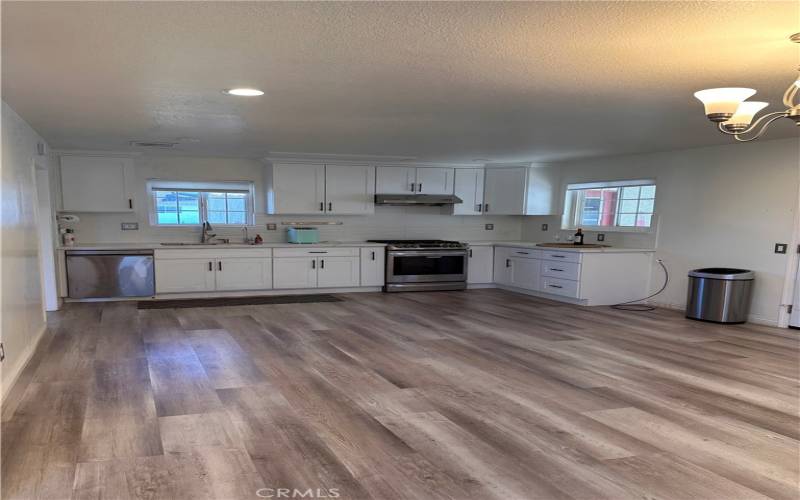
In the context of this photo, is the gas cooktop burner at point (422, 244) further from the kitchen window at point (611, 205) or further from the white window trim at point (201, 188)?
the white window trim at point (201, 188)

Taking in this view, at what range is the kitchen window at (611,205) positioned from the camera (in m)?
6.62

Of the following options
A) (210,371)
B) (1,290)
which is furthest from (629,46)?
Result: (1,290)

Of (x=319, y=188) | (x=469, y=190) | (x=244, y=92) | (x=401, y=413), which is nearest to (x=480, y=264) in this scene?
(x=469, y=190)

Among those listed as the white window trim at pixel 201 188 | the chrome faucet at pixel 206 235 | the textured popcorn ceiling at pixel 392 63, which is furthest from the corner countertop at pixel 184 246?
the textured popcorn ceiling at pixel 392 63

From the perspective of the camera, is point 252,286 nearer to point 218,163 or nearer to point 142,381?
point 218,163

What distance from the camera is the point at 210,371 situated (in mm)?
3582

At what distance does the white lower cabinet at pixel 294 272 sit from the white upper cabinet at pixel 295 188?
28.8 inches

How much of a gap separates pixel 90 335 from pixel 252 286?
7.82ft

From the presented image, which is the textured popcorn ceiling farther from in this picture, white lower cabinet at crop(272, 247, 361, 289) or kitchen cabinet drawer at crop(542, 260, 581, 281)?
white lower cabinet at crop(272, 247, 361, 289)

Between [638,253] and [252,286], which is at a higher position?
[638,253]

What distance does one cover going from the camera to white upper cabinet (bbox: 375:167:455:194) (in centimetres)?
763

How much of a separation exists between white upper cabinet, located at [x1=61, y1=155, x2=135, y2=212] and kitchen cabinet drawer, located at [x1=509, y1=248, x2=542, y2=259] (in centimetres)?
543

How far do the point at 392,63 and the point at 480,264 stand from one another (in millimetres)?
5540

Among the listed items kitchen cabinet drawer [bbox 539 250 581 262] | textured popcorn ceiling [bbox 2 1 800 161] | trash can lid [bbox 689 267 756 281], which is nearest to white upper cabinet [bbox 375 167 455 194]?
kitchen cabinet drawer [bbox 539 250 581 262]
